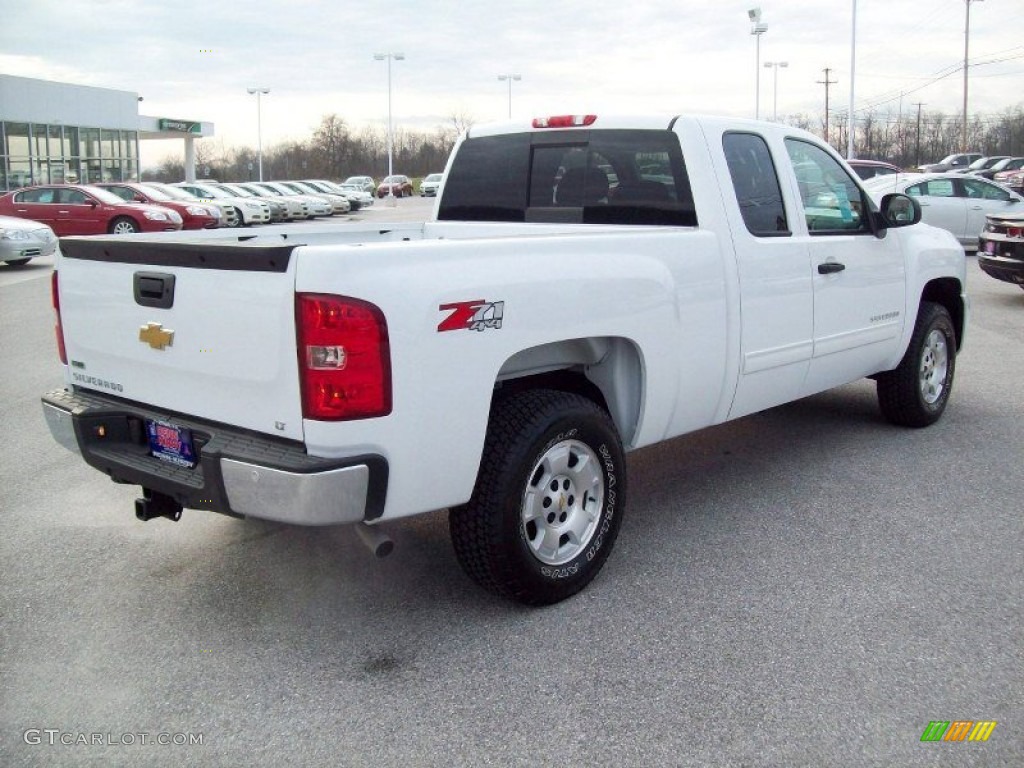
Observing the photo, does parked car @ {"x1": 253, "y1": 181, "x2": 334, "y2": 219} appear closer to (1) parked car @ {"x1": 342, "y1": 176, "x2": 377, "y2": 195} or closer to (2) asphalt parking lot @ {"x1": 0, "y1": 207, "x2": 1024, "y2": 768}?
(1) parked car @ {"x1": 342, "y1": 176, "x2": 377, "y2": 195}

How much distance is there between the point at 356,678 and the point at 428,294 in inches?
53.1

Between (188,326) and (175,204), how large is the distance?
2469 cm

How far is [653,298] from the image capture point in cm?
420

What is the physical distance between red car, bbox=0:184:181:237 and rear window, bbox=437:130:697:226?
19596mm

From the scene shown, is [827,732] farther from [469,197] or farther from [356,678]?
[469,197]

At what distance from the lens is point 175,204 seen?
26.5 m

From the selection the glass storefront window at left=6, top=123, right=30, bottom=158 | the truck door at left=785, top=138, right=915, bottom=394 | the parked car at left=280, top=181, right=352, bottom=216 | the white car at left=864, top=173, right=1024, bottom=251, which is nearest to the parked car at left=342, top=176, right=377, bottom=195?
the parked car at left=280, top=181, right=352, bottom=216

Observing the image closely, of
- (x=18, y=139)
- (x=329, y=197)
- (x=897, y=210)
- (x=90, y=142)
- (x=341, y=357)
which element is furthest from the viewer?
(x=90, y=142)

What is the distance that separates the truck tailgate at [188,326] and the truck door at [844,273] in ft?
10.1

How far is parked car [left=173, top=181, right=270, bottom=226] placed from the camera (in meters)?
32.3

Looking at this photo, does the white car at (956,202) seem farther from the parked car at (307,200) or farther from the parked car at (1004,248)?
the parked car at (307,200)

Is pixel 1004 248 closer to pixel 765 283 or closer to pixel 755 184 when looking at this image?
pixel 755 184

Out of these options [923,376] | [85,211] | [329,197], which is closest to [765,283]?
[923,376]

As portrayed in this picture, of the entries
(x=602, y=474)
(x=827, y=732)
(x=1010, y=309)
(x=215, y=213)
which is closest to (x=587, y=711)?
(x=827, y=732)
